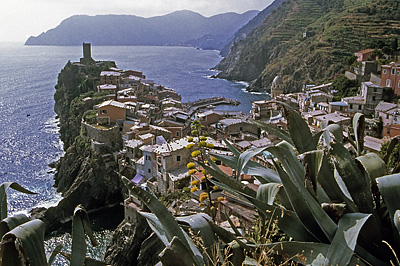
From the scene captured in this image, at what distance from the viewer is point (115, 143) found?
2856 centimetres

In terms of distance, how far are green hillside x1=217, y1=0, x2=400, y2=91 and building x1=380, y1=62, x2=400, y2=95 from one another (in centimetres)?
1131

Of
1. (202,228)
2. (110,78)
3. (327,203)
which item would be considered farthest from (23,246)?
(110,78)

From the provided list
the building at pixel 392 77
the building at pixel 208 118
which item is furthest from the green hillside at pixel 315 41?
the building at pixel 208 118

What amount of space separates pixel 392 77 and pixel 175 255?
105 ft

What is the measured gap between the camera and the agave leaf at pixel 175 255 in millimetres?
2303

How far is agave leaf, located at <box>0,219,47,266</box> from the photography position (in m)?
1.92

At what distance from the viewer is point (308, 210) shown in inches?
104

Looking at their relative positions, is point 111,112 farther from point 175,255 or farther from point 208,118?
point 175,255

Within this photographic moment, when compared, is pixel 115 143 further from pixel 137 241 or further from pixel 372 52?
pixel 372 52

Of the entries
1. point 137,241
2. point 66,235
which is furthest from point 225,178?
point 66,235

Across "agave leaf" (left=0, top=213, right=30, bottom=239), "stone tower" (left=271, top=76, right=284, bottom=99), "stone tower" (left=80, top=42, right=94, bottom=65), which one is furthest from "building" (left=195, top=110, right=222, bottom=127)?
"agave leaf" (left=0, top=213, right=30, bottom=239)

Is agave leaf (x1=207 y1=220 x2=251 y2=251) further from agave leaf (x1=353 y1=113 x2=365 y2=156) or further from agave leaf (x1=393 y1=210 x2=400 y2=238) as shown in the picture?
agave leaf (x1=353 y1=113 x2=365 y2=156)

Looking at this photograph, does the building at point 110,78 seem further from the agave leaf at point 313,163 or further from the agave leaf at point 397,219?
the agave leaf at point 397,219

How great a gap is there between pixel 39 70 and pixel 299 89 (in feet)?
253
